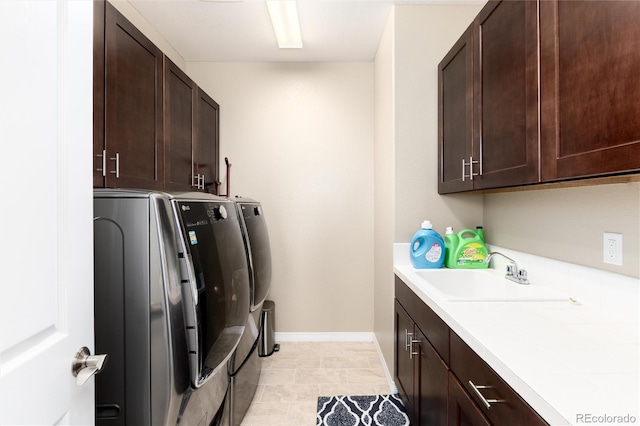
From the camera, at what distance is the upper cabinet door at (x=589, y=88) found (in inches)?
31.3

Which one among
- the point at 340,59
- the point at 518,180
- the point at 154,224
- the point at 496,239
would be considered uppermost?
the point at 340,59

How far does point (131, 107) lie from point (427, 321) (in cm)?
181

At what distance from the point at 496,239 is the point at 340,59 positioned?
2104mm

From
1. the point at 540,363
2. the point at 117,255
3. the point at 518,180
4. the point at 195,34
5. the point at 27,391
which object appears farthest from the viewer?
the point at 195,34

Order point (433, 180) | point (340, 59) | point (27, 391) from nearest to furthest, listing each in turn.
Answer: point (27, 391) < point (433, 180) < point (340, 59)

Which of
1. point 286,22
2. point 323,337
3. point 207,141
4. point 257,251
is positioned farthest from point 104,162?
point 323,337

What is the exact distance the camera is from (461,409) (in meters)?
1.07

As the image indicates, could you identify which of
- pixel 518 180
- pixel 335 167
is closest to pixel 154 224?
pixel 518 180

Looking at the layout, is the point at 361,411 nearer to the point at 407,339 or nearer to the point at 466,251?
the point at 407,339

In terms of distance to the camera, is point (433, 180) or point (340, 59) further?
point (340, 59)

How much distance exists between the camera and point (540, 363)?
30.9 inches

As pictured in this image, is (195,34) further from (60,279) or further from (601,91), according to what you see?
(601,91)

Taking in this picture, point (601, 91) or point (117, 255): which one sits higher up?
point (601, 91)

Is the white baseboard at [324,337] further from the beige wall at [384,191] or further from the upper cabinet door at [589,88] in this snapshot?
the upper cabinet door at [589,88]
